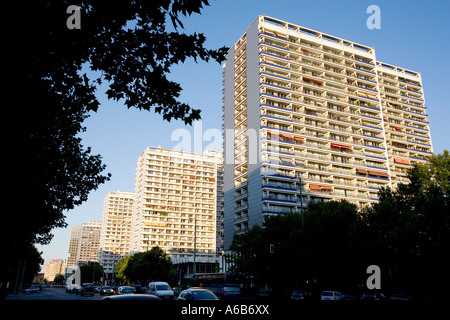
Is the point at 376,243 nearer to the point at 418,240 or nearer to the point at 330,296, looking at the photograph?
the point at 418,240

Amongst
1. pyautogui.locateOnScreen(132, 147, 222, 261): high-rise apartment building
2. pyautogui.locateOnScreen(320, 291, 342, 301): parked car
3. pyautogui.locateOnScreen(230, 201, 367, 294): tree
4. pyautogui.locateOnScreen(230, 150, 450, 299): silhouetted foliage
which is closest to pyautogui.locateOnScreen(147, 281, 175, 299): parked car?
pyautogui.locateOnScreen(230, 201, 367, 294): tree

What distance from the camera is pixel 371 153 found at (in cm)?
7594

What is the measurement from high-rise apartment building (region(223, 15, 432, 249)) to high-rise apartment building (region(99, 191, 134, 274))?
319ft

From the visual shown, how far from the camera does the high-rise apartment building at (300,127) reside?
64250 mm

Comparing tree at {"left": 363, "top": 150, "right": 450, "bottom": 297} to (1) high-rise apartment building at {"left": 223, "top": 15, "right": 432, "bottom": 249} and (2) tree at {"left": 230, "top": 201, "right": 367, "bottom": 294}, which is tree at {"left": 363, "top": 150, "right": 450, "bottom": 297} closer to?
(2) tree at {"left": 230, "top": 201, "right": 367, "bottom": 294}

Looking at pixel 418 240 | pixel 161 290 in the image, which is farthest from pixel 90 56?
pixel 418 240

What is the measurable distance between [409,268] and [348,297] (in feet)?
20.1

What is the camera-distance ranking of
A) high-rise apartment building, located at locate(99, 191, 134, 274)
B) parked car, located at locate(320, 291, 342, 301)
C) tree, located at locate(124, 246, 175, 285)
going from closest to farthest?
1. parked car, located at locate(320, 291, 342, 301)
2. tree, located at locate(124, 246, 175, 285)
3. high-rise apartment building, located at locate(99, 191, 134, 274)

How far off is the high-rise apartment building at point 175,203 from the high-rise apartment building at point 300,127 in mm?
53649

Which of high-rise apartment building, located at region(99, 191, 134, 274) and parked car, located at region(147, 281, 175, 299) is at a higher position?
high-rise apartment building, located at region(99, 191, 134, 274)

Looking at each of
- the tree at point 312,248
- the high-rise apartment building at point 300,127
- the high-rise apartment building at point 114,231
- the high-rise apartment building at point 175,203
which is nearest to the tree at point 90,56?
the tree at point 312,248

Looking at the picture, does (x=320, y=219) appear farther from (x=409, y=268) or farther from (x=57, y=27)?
(x=57, y=27)

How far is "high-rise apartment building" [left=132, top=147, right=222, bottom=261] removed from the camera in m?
118
